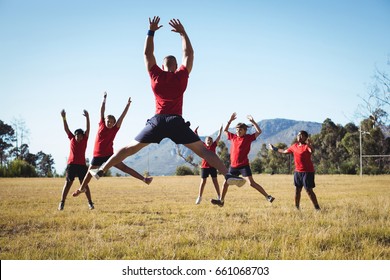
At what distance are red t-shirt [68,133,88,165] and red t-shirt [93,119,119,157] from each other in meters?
1.18

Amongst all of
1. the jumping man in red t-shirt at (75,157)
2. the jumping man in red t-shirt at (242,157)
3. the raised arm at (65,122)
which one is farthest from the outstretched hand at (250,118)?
the raised arm at (65,122)

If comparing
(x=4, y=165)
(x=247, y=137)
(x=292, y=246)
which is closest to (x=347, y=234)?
(x=292, y=246)

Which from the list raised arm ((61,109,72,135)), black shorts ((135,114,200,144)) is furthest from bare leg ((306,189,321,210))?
raised arm ((61,109,72,135))

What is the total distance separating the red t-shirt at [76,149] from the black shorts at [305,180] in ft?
19.9

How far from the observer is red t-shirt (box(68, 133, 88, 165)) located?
10273mm

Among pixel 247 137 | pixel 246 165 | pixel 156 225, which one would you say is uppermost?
pixel 247 137

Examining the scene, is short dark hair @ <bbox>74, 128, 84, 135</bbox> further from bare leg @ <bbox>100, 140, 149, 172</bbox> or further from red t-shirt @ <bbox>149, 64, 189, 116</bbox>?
red t-shirt @ <bbox>149, 64, 189, 116</bbox>

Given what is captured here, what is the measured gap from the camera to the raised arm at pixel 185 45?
5508 millimetres

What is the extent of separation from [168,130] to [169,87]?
637mm

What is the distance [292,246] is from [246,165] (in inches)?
200

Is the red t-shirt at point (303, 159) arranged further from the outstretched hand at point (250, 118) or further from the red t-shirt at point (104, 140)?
the red t-shirt at point (104, 140)

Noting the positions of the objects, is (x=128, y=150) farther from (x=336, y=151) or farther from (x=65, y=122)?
(x=336, y=151)

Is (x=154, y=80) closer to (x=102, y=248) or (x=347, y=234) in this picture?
(x=102, y=248)
